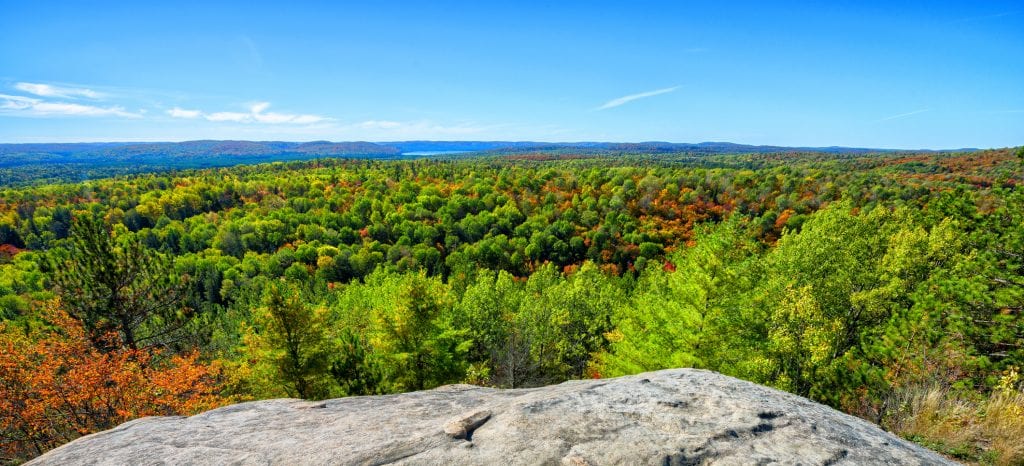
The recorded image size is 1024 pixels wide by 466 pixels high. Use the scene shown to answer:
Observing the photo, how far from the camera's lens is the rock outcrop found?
19.1ft

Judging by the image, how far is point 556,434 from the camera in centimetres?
611

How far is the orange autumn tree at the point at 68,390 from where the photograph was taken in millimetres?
14922

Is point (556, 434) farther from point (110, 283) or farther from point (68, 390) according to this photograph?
point (110, 283)

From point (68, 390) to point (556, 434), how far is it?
63.5 feet

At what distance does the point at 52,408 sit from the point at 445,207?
278 ft

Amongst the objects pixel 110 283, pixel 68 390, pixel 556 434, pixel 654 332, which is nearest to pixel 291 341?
pixel 68 390

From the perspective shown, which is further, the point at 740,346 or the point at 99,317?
the point at 99,317

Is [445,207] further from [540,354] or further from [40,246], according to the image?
[40,246]

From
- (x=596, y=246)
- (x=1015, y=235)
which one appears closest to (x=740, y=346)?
(x=1015, y=235)

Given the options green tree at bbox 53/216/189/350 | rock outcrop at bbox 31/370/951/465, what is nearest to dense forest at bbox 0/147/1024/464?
green tree at bbox 53/216/189/350

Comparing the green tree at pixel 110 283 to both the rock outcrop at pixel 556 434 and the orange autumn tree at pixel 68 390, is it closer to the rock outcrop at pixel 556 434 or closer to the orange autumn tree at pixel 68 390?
the orange autumn tree at pixel 68 390

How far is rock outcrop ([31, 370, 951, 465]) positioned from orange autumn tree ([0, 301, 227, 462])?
1102 cm

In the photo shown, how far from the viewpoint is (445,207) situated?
9931 cm

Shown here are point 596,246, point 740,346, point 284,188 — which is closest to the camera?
point 740,346
